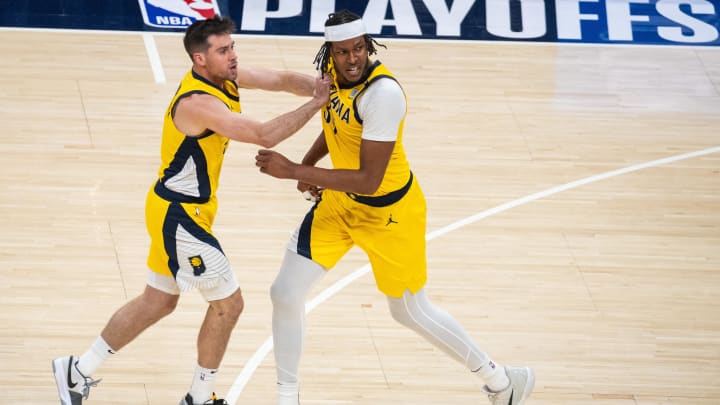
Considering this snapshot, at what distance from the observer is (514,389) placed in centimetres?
581

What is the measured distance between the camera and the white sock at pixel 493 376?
5703mm

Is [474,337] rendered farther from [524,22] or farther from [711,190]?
[524,22]

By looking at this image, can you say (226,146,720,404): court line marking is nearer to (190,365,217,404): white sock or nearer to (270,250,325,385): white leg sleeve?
(190,365,217,404): white sock

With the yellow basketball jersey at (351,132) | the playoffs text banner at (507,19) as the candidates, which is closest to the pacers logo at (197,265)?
the yellow basketball jersey at (351,132)

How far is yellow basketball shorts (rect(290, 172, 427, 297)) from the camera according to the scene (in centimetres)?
539

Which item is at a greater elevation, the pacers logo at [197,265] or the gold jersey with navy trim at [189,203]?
the gold jersey with navy trim at [189,203]

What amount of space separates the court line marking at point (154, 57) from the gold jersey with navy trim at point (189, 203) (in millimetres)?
4682

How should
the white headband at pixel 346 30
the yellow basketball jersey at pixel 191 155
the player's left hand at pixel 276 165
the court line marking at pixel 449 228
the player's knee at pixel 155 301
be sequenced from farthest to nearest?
the court line marking at pixel 449 228 < the player's knee at pixel 155 301 < the yellow basketball jersey at pixel 191 155 < the player's left hand at pixel 276 165 < the white headband at pixel 346 30

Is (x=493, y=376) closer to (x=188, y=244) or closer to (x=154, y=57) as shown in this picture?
(x=188, y=244)

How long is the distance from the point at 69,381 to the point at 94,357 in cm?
18

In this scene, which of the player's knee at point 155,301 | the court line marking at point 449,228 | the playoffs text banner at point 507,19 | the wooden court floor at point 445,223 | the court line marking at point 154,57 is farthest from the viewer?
the playoffs text banner at point 507,19

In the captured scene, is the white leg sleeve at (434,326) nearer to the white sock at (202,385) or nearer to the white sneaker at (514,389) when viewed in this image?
the white sneaker at (514,389)

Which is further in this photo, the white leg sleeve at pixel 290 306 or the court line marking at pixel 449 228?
the court line marking at pixel 449 228

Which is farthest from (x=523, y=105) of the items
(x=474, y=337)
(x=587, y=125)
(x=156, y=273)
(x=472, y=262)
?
(x=156, y=273)
